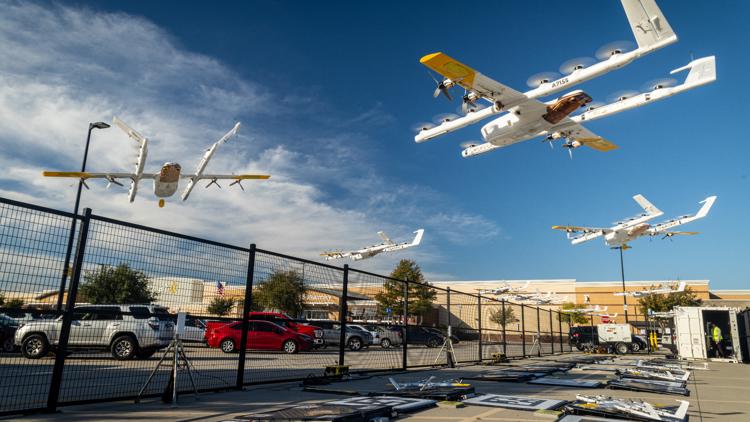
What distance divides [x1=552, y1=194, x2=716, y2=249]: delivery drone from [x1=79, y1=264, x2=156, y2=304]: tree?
1470 inches

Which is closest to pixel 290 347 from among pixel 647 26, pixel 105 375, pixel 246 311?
pixel 105 375

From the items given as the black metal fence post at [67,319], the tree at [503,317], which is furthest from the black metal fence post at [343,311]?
the tree at [503,317]

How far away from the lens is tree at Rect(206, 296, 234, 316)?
775cm

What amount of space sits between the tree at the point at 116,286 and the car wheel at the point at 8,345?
1.02 m

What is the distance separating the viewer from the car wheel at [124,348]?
7719 mm

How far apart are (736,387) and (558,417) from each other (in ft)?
26.9

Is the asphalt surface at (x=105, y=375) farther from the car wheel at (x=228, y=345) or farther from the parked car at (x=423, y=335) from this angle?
the parked car at (x=423, y=335)

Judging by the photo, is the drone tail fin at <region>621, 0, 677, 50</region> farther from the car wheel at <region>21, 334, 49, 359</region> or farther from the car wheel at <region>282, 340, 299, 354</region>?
the car wheel at <region>21, 334, 49, 359</region>

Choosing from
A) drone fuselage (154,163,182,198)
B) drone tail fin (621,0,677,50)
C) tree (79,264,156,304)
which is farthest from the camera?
drone fuselage (154,163,182,198)

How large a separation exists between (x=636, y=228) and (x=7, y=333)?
4064cm

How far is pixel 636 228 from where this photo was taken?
37.3m

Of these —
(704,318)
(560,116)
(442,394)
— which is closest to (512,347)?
(704,318)

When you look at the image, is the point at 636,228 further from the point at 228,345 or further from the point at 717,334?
the point at 228,345

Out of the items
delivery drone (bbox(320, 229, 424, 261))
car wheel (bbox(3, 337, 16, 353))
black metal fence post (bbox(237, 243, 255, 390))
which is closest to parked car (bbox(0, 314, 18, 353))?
car wheel (bbox(3, 337, 16, 353))
